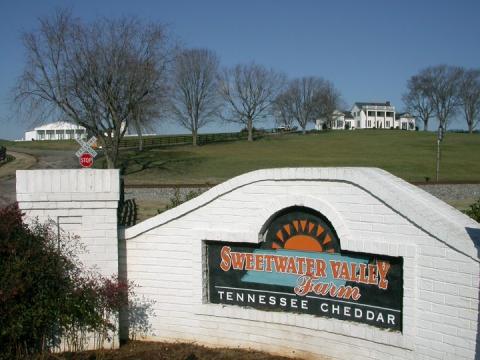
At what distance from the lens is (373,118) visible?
146 meters

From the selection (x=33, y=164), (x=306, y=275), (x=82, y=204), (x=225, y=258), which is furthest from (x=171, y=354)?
(x=33, y=164)

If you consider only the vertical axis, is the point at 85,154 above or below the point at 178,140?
below

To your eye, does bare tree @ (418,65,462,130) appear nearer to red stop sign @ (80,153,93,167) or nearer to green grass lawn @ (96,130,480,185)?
green grass lawn @ (96,130,480,185)

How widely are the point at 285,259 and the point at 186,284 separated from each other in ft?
5.55

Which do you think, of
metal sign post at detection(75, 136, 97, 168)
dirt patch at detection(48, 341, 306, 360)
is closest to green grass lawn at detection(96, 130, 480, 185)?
metal sign post at detection(75, 136, 97, 168)

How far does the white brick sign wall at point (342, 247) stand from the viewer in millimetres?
6086

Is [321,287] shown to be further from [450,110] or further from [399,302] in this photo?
[450,110]

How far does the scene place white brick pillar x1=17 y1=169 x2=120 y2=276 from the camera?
799 centimetres

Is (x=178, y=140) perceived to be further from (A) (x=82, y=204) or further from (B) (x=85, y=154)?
(A) (x=82, y=204)

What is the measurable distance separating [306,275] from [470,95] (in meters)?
112


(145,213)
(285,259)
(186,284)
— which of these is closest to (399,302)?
(285,259)

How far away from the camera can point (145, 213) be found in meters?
20.7

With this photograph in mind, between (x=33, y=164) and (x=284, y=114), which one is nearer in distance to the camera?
(x=33, y=164)

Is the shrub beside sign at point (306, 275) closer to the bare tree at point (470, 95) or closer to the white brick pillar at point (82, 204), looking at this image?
the white brick pillar at point (82, 204)
